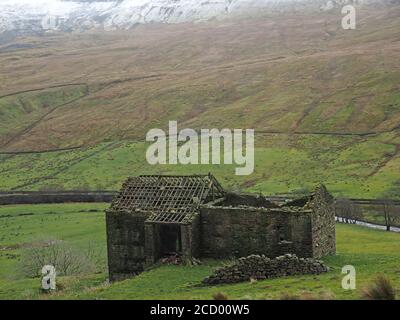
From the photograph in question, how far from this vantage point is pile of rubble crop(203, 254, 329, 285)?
3139 centimetres

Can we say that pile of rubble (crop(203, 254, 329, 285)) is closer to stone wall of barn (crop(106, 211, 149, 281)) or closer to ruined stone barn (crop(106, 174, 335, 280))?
ruined stone barn (crop(106, 174, 335, 280))

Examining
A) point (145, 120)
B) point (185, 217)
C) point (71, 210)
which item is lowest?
point (71, 210)

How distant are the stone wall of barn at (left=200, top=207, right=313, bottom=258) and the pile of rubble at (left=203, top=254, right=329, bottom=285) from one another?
5665mm

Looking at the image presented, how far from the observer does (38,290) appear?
39.7m

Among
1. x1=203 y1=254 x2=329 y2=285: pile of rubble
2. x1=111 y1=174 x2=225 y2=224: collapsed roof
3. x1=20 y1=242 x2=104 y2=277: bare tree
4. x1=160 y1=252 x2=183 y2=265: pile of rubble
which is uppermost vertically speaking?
x1=111 y1=174 x2=225 y2=224: collapsed roof

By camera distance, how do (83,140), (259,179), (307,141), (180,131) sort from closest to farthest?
(259,179) → (307,141) → (180,131) → (83,140)

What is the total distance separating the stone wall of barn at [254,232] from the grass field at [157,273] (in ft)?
4.97

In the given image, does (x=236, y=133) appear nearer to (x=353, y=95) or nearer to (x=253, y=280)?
(x=353, y=95)

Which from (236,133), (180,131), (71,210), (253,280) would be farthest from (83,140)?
(253,280)

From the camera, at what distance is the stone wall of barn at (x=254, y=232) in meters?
37.4
